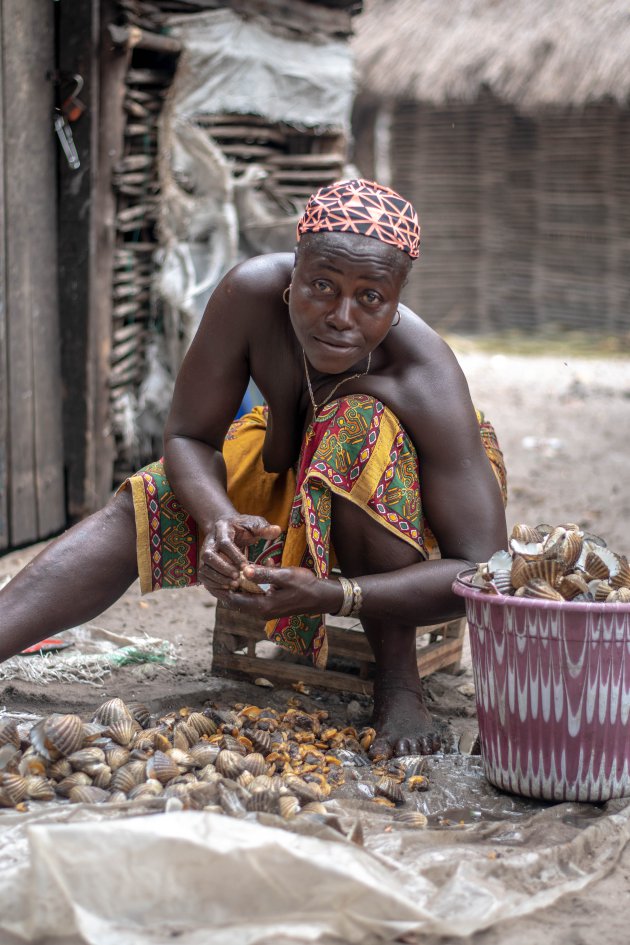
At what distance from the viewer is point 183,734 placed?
7.77ft

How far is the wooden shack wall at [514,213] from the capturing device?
11.8m

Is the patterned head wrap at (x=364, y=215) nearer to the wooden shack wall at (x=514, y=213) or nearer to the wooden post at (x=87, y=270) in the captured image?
the wooden post at (x=87, y=270)

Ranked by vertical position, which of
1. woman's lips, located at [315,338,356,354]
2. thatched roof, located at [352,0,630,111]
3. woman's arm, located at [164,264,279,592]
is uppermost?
thatched roof, located at [352,0,630,111]

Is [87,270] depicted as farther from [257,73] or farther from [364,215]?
[364,215]

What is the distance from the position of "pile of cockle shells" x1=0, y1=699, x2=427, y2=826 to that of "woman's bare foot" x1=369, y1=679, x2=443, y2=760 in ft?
0.16

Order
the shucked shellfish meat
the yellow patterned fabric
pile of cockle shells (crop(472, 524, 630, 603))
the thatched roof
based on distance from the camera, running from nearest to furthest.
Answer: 1. the shucked shellfish meat
2. pile of cockle shells (crop(472, 524, 630, 603))
3. the yellow patterned fabric
4. the thatched roof

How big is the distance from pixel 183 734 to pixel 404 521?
27.6 inches

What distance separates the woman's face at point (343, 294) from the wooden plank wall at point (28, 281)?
6.20ft

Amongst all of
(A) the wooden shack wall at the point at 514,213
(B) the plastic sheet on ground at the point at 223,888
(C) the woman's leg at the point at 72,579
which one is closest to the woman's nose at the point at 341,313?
(C) the woman's leg at the point at 72,579

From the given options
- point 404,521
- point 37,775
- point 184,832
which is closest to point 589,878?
point 184,832

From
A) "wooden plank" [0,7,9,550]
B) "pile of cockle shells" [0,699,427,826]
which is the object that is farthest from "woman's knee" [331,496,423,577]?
"wooden plank" [0,7,9,550]

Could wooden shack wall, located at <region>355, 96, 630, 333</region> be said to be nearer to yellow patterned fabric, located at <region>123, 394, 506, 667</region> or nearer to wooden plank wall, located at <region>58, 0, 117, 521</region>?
wooden plank wall, located at <region>58, 0, 117, 521</region>

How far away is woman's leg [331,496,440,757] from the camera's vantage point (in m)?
2.51

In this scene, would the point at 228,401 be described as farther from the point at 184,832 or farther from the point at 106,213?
the point at 106,213
